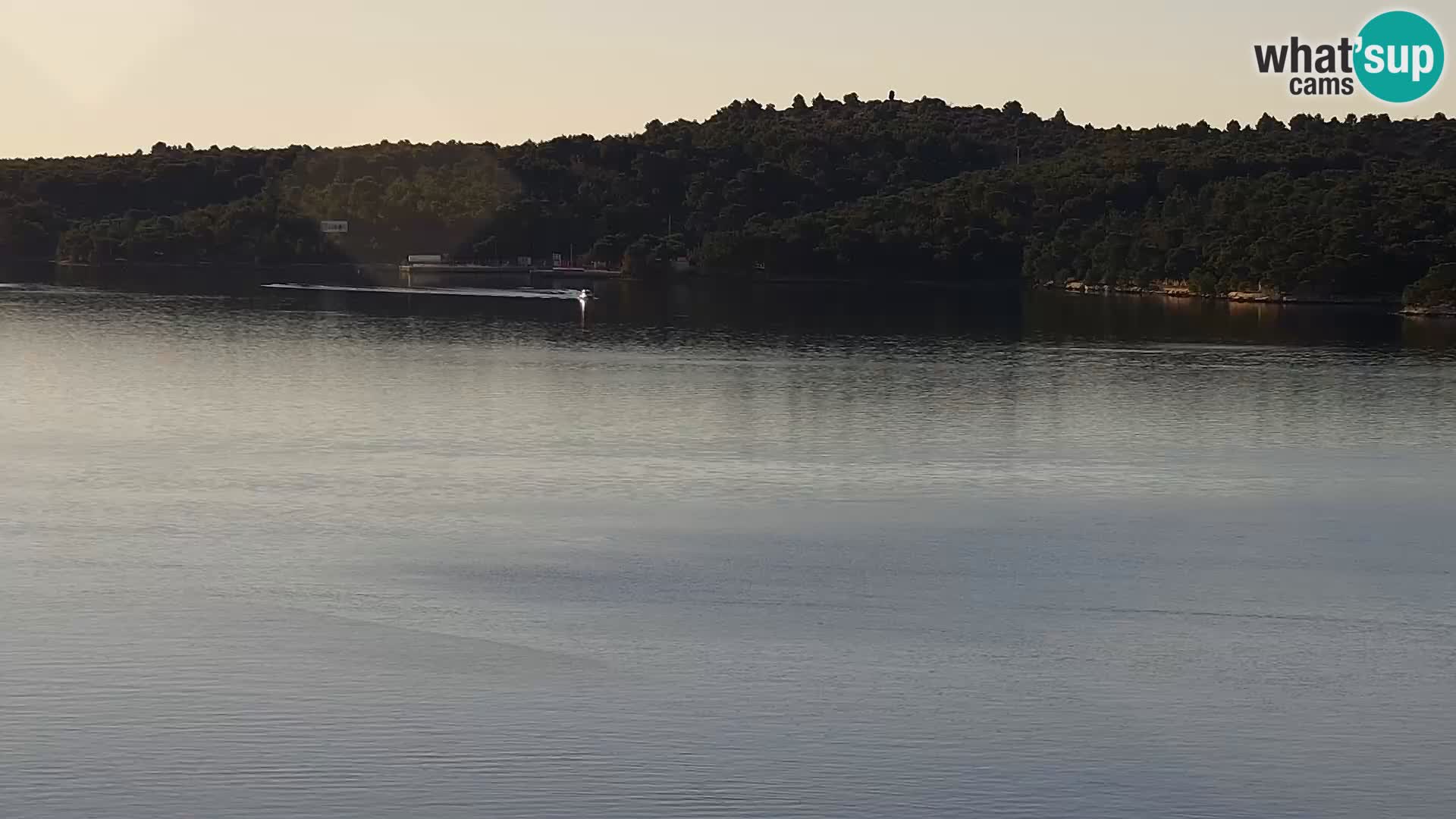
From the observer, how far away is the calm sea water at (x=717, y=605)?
16469 mm

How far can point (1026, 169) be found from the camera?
18500 centimetres

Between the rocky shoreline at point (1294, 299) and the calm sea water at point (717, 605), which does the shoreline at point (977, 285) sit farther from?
the calm sea water at point (717, 605)

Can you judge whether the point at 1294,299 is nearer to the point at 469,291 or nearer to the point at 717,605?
the point at 469,291

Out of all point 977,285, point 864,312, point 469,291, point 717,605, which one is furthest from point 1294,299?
point 717,605

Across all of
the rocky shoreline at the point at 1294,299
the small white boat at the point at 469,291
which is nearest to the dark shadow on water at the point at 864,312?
the rocky shoreline at the point at 1294,299

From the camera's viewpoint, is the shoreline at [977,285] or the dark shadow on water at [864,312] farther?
the shoreline at [977,285]

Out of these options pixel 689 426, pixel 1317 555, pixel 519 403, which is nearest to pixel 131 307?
pixel 519 403

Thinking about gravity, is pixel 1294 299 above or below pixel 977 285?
below

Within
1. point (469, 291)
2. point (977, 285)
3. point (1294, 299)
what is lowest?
point (1294, 299)

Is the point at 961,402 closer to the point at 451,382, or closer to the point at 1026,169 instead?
the point at 451,382

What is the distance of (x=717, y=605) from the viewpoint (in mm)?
22703

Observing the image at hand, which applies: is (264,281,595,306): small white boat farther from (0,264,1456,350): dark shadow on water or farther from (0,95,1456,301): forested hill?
(0,95,1456,301): forested hill

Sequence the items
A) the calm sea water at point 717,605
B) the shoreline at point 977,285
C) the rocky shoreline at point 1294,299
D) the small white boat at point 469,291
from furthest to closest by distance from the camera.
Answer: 1. the small white boat at point 469,291
2. the shoreline at point 977,285
3. the rocky shoreline at point 1294,299
4. the calm sea water at point 717,605

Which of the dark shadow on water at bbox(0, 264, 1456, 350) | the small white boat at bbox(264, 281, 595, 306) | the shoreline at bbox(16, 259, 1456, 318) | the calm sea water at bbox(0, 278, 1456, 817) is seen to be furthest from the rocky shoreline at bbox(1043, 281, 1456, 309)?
the calm sea water at bbox(0, 278, 1456, 817)
